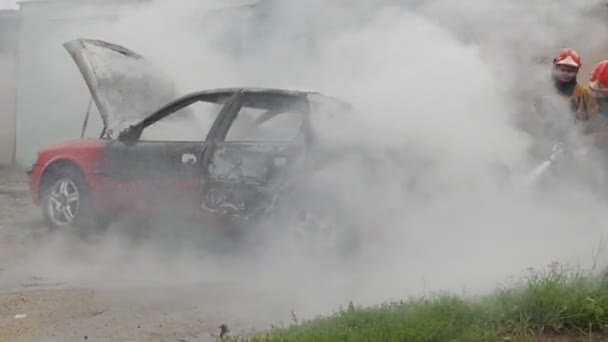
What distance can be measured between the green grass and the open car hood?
4.36 meters

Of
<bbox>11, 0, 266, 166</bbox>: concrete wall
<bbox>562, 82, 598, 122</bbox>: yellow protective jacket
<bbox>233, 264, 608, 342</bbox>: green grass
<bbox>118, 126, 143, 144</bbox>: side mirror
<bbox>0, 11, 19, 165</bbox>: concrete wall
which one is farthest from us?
<bbox>0, 11, 19, 165</bbox>: concrete wall

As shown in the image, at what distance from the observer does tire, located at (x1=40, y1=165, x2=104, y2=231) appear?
24.3 ft

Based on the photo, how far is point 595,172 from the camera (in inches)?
247

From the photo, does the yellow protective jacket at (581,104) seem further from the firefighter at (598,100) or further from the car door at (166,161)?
the car door at (166,161)

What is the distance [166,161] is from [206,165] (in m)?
0.45

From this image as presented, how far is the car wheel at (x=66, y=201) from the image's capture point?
743 cm

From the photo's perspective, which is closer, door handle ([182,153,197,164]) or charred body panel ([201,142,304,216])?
charred body panel ([201,142,304,216])

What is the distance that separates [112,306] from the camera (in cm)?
546

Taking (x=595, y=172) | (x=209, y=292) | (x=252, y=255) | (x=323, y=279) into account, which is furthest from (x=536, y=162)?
(x=209, y=292)

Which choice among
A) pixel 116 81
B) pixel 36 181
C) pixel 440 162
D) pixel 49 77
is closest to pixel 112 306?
pixel 440 162

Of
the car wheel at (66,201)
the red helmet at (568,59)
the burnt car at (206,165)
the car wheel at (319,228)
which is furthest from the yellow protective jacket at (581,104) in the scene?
the car wheel at (66,201)

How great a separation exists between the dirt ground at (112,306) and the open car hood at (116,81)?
196 cm

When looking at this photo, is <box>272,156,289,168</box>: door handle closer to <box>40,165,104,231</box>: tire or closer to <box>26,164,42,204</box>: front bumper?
<box>40,165,104,231</box>: tire

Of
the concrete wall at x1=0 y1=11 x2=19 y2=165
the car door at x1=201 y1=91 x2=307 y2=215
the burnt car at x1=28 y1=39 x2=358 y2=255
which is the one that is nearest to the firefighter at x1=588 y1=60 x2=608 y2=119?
the burnt car at x1=28 y1=39 x2=358 y2=255
